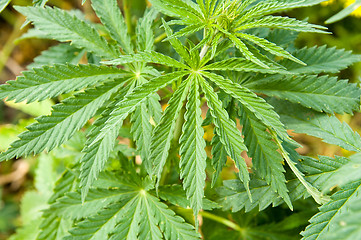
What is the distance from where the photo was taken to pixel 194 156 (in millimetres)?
922

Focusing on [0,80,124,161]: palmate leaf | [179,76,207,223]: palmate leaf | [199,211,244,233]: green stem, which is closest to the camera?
[179,76,207,223]: palmate leaf

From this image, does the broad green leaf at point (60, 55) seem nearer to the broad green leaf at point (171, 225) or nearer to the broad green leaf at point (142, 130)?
the broad green leaf at point (142, 130)

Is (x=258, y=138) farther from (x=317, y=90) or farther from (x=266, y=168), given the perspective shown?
(x=317, y=90)

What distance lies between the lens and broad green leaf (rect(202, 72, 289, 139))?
915 mm

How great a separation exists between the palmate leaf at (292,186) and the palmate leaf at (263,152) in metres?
0.08

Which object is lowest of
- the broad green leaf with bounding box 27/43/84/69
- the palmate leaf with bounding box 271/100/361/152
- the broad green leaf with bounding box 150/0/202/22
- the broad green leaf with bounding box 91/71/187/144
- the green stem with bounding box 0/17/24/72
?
the broad green leaf with bounding box 91/71/187/144

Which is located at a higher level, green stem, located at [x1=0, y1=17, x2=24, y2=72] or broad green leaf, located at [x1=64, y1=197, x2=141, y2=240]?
green stem, located at [x1=0, y1=17, x2=24, y2=72]

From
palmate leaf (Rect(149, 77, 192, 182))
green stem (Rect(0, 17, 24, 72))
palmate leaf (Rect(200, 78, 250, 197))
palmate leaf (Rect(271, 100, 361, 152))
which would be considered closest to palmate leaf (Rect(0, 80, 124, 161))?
palmate leaf (Rect(149, 77, 192, 182))

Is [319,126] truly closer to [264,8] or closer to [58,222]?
[264,8]

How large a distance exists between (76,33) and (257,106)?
0.72 m

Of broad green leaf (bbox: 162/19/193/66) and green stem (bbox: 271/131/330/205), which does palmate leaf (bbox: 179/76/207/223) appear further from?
green stem (bbox: 271/131/330/205)

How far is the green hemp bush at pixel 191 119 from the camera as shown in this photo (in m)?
0.93

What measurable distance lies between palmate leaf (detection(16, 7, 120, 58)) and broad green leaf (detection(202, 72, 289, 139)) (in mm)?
484

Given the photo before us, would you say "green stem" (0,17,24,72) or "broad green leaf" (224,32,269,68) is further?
"green stem" (0,17,24,72)
